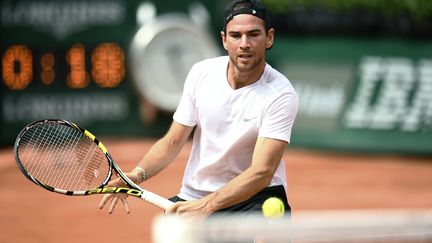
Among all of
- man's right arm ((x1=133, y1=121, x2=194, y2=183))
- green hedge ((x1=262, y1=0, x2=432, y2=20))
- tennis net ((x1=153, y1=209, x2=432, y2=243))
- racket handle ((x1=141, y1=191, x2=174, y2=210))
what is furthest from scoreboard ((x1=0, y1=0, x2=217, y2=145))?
tennis net ((x1=153, y1=209, x2=432, y2=243))

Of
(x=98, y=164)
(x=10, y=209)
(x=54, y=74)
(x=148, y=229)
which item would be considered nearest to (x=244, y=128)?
(x=98, y=164)

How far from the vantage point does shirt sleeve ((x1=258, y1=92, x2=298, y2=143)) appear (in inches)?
179

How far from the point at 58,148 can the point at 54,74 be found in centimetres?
757

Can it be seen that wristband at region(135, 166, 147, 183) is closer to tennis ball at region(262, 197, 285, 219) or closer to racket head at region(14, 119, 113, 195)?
racket head at region(14, 119, 113, 195)

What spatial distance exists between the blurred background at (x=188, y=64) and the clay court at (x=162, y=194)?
35 cm

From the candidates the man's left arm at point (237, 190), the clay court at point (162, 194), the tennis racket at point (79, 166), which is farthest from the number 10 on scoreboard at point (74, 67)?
the man's left arm at point (237, 190)

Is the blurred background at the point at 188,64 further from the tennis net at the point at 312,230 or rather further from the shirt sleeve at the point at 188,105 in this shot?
the tennis net at the point at 312,230

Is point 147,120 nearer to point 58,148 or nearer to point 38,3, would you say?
point 38,3

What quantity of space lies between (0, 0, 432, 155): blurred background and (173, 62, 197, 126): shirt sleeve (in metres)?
8.22

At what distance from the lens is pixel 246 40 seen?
4480 millimetres

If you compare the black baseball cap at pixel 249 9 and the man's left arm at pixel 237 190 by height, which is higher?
the black baseball cap at pixel 249 9

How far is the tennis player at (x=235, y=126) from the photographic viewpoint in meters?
4.47

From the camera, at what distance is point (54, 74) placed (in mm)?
12945

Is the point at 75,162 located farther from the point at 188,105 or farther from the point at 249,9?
the point at 249,9
